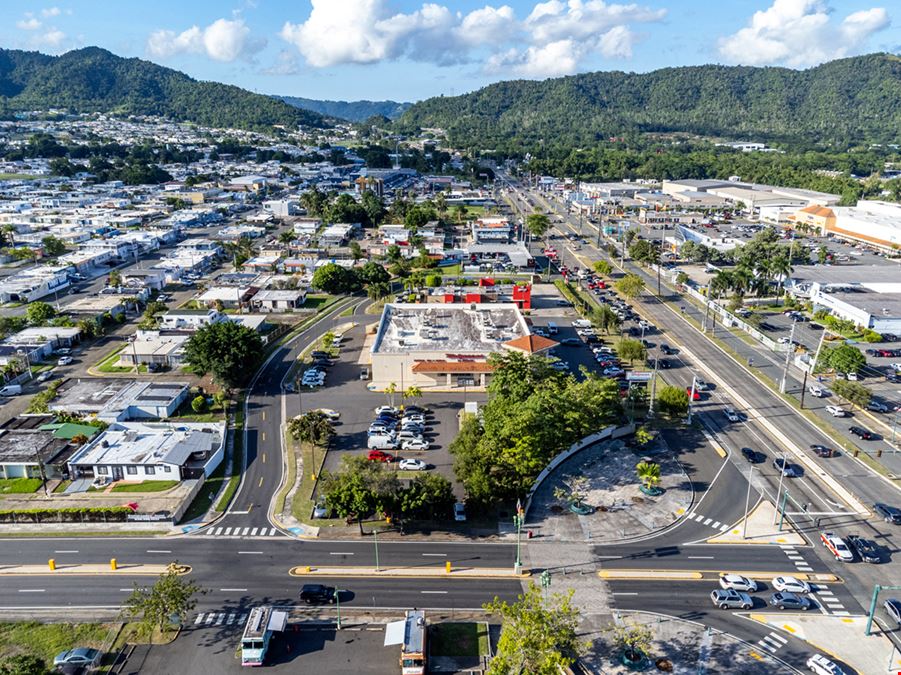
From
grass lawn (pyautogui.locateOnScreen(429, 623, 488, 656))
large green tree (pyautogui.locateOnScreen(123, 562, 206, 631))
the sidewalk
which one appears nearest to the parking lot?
grass lawn (pyautogui.locateOnScreen(429, 623, 488, 656))

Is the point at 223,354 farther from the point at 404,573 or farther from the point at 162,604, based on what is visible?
the point at 404,573

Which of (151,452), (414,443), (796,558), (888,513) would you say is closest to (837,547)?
(796,558)

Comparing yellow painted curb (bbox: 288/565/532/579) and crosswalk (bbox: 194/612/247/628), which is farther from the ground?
yellow painted curb (bbox: 288/565/532/579)

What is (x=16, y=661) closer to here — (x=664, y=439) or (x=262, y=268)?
(x=664, y=439)

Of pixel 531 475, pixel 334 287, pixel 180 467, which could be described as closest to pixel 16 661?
pixel 180 467

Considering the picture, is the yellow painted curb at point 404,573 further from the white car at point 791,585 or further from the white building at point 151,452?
the white building at point 151,452

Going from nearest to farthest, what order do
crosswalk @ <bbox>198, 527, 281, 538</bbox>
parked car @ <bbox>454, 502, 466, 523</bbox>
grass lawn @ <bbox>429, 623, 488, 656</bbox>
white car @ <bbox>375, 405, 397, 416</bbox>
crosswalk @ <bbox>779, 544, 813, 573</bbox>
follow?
grass lawn @ <bbox>429, 623, 488, 656</bbox> → crosswalk @ <bbox>779, 544, 813, 573</bbox> → crosswalk @ <bbox>198, 527, 281, 538</bbox> → parked car @ <bbox>454, 502, 466, 523</bbox> → white car @ <bbox>375, 405, 397, 416</bbox>

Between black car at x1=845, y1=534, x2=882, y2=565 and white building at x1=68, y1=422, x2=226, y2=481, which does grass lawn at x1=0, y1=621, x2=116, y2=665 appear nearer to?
white building at x1=68, y1=422, x2=226, y2=481
